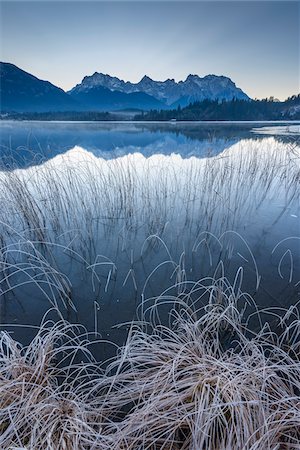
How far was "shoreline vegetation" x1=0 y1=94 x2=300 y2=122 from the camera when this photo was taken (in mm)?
70062

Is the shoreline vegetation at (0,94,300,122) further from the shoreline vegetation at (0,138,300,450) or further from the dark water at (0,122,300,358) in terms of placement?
the shoreline vegetation at (0,138,300,450)

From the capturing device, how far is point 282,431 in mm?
1438

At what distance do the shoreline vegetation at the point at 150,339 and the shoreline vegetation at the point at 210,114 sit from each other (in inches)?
2814

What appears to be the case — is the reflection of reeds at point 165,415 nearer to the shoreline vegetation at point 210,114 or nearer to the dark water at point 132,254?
the dark water at point 132,254

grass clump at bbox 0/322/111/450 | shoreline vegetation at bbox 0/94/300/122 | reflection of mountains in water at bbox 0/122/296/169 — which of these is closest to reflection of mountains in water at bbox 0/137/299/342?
grass clump at bbox 0/322/111/450

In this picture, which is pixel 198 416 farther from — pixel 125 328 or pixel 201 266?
pixel 201 266

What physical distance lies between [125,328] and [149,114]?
79845 millimetres

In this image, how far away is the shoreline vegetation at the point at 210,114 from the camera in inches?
2758

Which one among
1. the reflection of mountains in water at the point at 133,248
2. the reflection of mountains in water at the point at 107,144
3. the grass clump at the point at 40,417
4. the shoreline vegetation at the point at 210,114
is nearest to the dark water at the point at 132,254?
the reflection of mountains in water at the point at 133,248

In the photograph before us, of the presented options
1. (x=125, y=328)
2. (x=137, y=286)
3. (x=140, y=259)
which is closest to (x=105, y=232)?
(x=140, y=259)

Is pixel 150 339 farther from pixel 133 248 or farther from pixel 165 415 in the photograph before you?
pixel 133 248

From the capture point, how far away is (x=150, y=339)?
217 centimetres

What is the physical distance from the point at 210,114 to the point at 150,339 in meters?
87.5

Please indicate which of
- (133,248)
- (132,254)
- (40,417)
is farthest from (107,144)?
(40,417)
